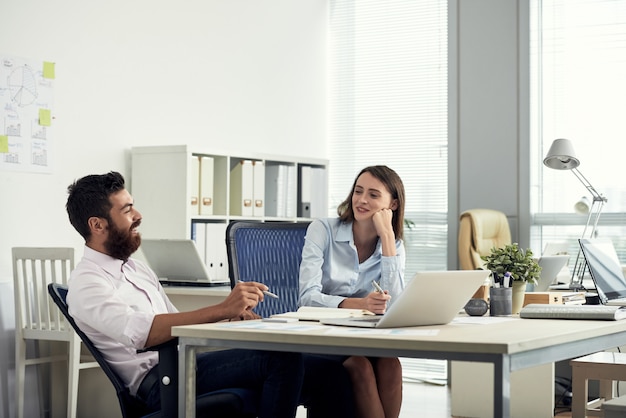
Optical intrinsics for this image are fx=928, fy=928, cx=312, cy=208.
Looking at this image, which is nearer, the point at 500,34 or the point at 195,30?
the point at 195,30

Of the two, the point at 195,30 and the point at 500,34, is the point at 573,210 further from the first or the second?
the point at 195,30

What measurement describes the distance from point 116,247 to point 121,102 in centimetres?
256

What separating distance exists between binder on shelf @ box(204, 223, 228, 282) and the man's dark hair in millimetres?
2379

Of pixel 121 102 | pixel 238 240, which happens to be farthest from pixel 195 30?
pixel 238 240

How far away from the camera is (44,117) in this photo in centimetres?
462

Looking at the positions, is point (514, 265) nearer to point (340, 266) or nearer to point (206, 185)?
point (340, 266)

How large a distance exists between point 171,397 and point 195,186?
9.29 ft

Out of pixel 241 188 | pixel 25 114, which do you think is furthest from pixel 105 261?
pixel 241 188

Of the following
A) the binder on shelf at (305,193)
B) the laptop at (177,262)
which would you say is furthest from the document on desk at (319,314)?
the binder on shelf at (305,193)

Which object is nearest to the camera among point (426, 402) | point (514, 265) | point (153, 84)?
point (514, 265)

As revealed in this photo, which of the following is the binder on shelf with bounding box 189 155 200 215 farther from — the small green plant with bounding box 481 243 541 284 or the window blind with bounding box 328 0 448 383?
the small green plant with bounding box 481 243 541 284

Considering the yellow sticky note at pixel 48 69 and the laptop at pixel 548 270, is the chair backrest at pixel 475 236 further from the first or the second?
the yellow sticky note at pixel 48 69

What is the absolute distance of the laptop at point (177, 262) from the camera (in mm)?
4668

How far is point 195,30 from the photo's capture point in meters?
5.64
